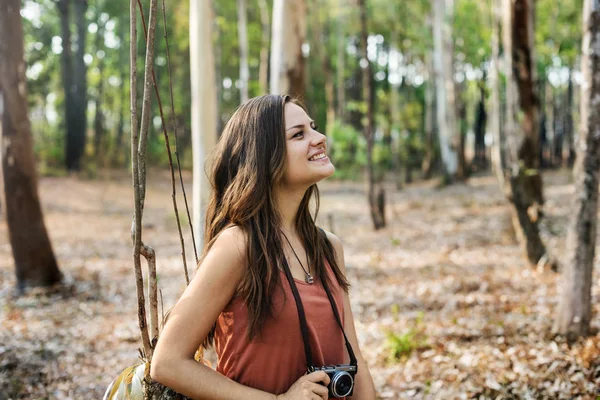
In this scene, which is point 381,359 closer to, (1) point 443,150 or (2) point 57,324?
(2) point 57,324

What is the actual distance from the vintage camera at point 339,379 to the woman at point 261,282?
0.10 feet

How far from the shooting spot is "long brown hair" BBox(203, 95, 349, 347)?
1719 mm

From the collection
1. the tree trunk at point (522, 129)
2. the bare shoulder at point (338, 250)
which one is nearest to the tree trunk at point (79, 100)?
the tree trunk at point (522, 129)

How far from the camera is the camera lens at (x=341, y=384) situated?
175cm

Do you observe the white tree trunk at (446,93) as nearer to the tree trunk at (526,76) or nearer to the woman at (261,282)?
the tree trunk at (526,76)

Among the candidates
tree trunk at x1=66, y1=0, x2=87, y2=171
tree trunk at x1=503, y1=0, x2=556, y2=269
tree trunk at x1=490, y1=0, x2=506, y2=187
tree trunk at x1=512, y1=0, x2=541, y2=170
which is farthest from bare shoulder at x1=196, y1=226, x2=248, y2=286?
tree trunk at x1=66, y1=0, x2=87, y2=171

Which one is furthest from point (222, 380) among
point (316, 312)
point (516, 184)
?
point (516, 184)

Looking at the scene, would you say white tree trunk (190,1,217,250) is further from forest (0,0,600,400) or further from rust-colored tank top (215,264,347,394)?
rust-colored tank top (215,264,347,394)

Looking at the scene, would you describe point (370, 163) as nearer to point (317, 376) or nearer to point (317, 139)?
point (317, 139)

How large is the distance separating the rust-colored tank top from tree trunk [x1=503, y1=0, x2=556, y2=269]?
640 centimetres

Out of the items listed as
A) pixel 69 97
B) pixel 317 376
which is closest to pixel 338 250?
pixel 317 376

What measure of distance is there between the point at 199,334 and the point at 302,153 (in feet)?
2.34

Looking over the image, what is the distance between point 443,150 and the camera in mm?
20969

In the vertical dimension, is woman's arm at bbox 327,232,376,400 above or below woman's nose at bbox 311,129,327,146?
below
